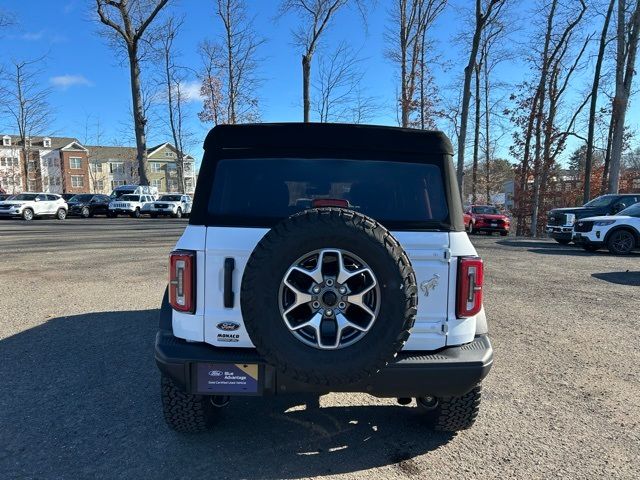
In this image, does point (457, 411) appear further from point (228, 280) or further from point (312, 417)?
point (228, 280)

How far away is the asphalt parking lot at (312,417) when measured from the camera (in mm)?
2676

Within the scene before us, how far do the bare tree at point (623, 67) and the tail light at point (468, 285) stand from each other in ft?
75.8

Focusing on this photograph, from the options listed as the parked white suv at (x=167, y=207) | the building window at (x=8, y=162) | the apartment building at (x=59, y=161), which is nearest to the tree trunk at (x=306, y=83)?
the parked white suv at (x=167, y=207)

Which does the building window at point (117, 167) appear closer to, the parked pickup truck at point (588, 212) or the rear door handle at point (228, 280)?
the parked pickup truck at point (588, 212)

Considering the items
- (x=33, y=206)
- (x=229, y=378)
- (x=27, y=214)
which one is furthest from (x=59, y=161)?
(x=229, y=378)

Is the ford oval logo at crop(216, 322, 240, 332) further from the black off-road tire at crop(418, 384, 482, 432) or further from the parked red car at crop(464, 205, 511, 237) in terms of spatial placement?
the parked red car at crop(464, 205, 511, 237)

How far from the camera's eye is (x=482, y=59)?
1391 inches

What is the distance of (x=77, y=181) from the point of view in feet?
277

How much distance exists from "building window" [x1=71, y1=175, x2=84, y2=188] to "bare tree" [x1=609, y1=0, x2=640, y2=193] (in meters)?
87.7

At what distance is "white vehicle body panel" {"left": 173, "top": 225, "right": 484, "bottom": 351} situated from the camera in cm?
253

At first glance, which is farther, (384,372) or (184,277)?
(184,277)

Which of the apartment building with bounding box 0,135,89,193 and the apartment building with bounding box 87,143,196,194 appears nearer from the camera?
the apartment building with bounding box 0,135,89,193

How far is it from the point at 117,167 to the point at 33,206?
71.5 meters

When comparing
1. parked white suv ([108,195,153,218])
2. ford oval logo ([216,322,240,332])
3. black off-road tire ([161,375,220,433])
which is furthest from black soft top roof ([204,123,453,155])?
parked white suv ([108,195,153,218])
